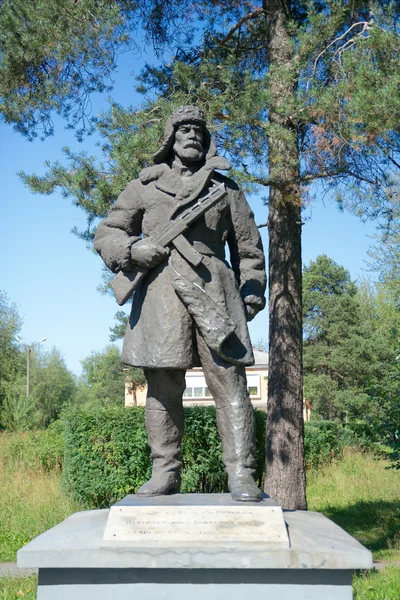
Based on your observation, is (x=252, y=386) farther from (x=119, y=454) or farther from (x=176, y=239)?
(x=176, y=239)

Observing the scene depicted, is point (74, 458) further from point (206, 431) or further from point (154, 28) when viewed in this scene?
point (154, 28)

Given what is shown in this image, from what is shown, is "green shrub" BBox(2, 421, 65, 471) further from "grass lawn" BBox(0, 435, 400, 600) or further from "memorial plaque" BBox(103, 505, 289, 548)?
"memorial plaque" BBox(103, 505, 289, 548)

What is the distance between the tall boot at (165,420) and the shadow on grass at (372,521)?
184 inches

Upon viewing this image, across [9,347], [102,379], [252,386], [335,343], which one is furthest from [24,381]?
[102,379]

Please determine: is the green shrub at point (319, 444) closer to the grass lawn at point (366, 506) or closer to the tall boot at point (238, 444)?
the grass lawn at point (366, 506)

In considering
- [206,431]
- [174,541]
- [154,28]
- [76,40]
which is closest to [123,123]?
[76,40]

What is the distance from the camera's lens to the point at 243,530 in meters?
3.10

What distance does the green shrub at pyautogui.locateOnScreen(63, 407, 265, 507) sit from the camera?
30.1ft

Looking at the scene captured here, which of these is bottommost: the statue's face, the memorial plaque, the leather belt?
the memorial plaque

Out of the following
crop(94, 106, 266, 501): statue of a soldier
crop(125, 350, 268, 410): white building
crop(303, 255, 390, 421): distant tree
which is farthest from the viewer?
crop(125, 350, 268, 410): white building

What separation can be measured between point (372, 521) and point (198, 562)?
693 cm

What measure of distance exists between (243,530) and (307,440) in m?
12.2

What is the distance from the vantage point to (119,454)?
30.5 feet

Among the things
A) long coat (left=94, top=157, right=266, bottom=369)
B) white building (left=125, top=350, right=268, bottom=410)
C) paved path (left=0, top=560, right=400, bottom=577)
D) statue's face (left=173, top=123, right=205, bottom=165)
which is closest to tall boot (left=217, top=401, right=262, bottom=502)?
long coat (left=94, top=157, right=266, bottom=369)
